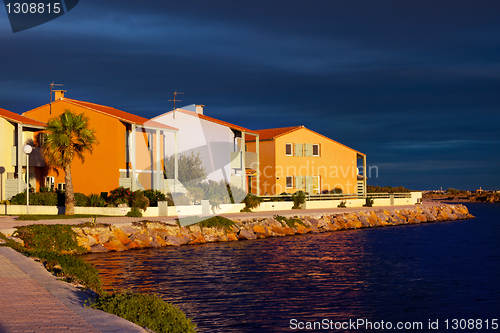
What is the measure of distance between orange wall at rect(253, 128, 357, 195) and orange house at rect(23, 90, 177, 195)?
13.3 metres

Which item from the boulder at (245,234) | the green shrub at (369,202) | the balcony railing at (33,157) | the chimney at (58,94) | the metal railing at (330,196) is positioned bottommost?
the boulder at (245,234)

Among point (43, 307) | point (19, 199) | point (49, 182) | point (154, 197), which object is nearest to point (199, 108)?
point (49, 182)

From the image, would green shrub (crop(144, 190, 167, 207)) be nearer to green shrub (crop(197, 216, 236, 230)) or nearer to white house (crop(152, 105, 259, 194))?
green shrub (crop(197, 216, 236, 230))

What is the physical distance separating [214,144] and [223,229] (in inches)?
684

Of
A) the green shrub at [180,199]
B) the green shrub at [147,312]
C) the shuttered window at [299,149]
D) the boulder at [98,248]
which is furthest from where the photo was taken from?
the shuttered window at [299,149]

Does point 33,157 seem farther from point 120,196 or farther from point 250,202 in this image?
point 250,202

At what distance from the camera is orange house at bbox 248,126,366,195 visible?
50188mm

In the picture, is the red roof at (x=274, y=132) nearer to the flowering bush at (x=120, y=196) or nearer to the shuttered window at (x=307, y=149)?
the shuttered window at (x=307, y=149)

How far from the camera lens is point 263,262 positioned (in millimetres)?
21312

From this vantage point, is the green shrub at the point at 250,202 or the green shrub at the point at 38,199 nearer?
the green shrub at the point at 38,199

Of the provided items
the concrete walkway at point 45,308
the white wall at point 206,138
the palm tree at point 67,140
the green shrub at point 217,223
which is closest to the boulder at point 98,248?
the green shrub at point 217,223

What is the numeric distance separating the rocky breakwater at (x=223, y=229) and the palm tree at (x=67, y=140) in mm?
7644

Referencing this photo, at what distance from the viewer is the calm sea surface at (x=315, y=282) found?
12.6m

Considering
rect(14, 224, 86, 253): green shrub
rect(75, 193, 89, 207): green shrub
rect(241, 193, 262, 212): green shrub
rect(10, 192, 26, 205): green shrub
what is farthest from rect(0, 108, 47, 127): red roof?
rect(241, 193, 262, 212): green shrub
